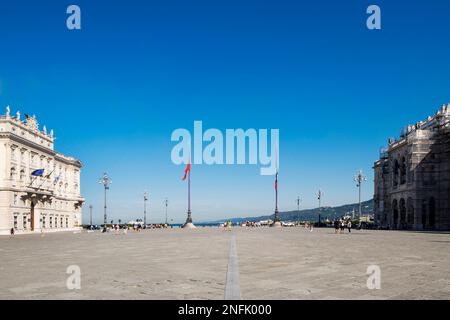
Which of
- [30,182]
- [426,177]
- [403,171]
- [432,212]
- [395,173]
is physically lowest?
[432,212]

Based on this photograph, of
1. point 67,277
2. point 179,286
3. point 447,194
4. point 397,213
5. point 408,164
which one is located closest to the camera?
point 179,286

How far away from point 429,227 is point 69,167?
72.1m

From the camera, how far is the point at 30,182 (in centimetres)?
6944

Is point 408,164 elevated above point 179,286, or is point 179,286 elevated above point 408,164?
point 408,164

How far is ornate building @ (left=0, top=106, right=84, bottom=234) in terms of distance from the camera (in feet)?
202

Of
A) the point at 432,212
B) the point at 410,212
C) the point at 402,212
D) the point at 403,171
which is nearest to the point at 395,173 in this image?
the point at 403,171

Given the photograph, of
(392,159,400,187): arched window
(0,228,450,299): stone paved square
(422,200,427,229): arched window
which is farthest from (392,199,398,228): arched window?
(0,228,450,299): stone paved square

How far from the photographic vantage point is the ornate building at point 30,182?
6153 cm

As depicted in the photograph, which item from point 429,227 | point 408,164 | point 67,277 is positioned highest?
point 408,164

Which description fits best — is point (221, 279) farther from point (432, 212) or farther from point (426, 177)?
point (432, 212)

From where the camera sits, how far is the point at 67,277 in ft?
41.3
